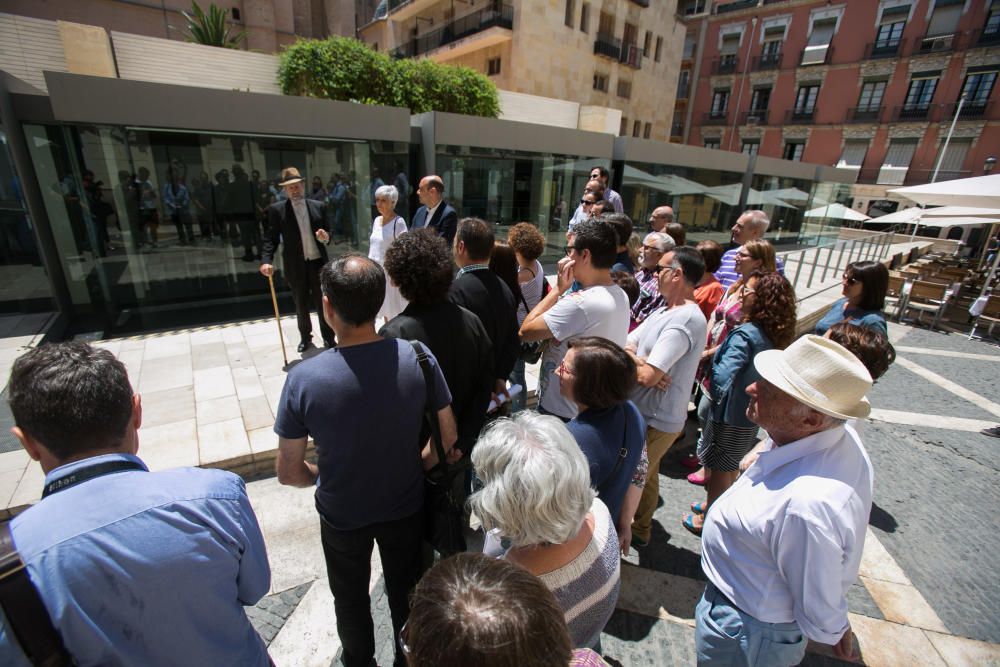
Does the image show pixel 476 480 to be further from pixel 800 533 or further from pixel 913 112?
pixel 913 112

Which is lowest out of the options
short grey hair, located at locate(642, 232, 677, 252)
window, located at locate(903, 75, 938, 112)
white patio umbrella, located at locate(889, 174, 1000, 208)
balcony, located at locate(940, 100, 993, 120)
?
short grey hair, located at locate(642, 232, 677, 252)

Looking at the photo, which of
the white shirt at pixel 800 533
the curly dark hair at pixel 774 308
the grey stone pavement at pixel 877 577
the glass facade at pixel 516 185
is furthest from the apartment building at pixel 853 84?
the white shirt at pixel 800 533

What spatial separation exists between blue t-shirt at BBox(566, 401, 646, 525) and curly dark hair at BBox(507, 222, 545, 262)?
1850 mm

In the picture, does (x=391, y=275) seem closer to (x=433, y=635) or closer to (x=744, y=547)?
(x=433, y=635)

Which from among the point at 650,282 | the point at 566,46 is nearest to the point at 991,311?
the point at 650,282

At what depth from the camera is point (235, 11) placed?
89.1ft

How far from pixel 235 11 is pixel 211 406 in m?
33.1

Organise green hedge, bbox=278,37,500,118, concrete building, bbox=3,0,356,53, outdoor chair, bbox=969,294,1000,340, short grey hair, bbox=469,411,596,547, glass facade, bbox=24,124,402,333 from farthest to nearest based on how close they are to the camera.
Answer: concrete building, bbox=3,0,356,53 → green hedge, bbox=278,37,500,118 → outdoor chair, bbox=969,294,1000,340 → glass facade, bbox=24,124,402,333 → short grey hair, bbox=469,411,596,547

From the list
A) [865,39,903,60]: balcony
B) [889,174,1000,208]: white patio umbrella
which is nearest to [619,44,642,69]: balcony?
[865,39,903,60]: balcony

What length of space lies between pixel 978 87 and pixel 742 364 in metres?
42.3

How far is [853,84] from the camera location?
3362 cm

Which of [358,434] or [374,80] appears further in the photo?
[374,80]

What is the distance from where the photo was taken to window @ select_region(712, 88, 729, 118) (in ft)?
130

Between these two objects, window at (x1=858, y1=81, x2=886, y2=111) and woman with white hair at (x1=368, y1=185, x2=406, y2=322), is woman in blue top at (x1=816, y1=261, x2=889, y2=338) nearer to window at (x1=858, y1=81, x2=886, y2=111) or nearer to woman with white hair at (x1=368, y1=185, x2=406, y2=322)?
woman with white hair at (x1=368, y1=185, x2=406, y2=322)
